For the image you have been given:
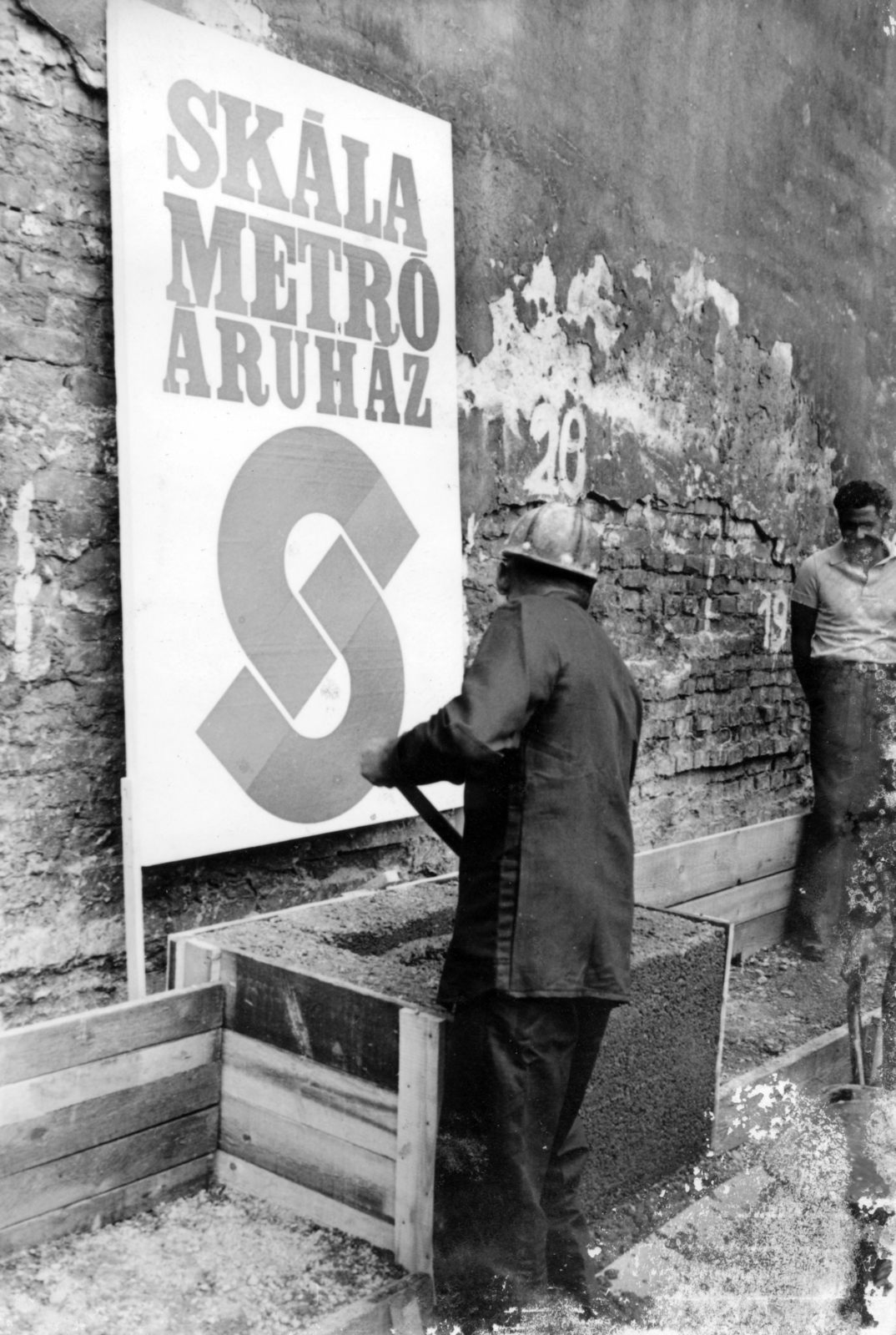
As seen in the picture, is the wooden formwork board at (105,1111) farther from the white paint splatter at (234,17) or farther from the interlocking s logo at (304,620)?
the white paint splatter at (234,17)

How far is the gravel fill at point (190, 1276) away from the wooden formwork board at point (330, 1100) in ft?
0.27

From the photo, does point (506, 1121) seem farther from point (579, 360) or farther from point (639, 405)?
point (639, 405)

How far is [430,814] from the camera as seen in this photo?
2.86 metres

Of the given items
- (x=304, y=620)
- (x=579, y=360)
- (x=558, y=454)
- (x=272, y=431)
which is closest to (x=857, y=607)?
(x=558, y=454)

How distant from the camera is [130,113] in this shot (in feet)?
10.6

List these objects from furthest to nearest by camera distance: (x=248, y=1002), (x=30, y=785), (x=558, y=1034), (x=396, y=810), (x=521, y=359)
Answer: (x=521, y=359), (x=396, y=810), (x=30, y=785), (x=248, y=1002), (x=558, y=1034)

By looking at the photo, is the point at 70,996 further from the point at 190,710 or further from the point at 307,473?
the point at 307,473

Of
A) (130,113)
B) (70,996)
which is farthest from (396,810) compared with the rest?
(130,113)

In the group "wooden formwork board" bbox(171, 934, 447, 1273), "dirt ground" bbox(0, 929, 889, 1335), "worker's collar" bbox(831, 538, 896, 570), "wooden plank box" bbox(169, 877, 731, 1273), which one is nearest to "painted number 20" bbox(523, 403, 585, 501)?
"worker's collar" bbox(831, 538, 896, 570)

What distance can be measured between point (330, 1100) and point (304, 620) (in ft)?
4.70

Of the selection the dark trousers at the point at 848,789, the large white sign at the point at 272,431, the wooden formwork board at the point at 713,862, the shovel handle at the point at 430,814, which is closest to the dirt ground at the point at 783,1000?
the dark trousers at the point at 848,789

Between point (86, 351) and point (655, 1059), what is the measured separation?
2437 millimetres

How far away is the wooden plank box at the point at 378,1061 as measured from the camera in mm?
2740

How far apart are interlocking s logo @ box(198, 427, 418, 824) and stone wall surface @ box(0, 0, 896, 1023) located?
0.94ft
